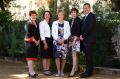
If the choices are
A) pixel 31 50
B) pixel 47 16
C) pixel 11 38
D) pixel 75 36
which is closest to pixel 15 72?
pixel 31 50

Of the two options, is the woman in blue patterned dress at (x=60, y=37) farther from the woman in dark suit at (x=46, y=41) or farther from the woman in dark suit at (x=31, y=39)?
the woman in dark suit at (x=31, y=39)

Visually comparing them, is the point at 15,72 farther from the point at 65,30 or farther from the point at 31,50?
the point at 65,30

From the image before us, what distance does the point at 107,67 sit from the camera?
13.2 meters

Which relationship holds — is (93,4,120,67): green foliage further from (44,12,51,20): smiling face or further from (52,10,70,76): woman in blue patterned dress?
(44,12,51,20): smiling face

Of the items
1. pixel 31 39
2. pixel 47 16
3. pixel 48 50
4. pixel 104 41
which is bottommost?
pixel 48 50

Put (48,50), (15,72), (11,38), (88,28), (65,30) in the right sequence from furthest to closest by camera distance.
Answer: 1. (11,38)
2. (15,72)
3. (48,50)
4. (65,30)
5. (88,28)

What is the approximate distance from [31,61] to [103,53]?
8.51 ft

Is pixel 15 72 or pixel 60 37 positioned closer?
pixel 60 37

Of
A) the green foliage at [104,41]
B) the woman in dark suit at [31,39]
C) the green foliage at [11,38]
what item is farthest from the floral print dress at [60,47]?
the green foliage at [11,38]

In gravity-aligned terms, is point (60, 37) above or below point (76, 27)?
below

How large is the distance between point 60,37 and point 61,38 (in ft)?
0.14

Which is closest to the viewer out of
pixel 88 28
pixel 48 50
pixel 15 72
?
pixel 88 28

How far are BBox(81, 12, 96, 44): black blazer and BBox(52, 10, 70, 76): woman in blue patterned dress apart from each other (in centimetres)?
53

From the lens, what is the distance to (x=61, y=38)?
12.1 metres
